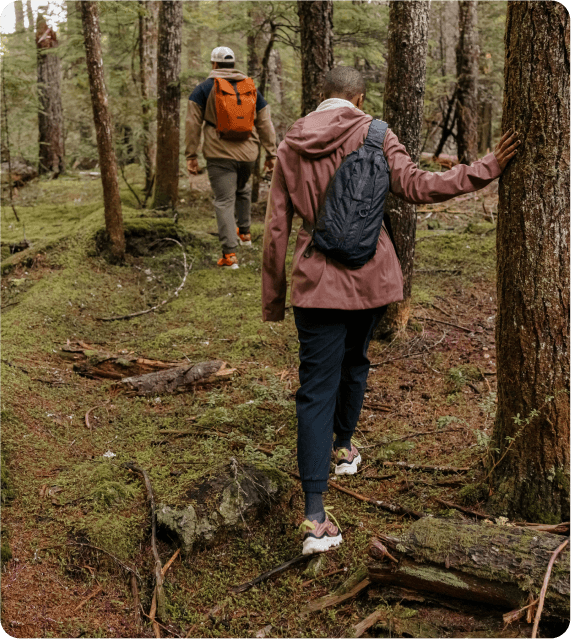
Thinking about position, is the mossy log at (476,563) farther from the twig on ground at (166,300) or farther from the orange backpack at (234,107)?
the orange backpack at (234,107)

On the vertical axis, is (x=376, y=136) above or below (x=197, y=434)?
above

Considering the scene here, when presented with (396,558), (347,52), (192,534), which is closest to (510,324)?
(396,558)

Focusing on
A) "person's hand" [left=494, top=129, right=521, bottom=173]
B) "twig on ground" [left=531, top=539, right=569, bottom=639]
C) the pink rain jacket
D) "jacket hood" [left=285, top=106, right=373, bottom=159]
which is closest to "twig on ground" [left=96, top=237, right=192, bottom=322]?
the pink rain jacket

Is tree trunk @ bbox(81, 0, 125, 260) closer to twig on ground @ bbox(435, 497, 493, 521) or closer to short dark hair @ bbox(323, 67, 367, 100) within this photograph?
short dark hair @ bbox(323, 67, 367, 100)

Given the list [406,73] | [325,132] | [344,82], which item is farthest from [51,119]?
[325,132]

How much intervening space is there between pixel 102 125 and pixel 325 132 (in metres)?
5.62

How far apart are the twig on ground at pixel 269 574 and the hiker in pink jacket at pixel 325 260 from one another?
14 cm

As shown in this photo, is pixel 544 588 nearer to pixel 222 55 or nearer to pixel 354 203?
pixel 354 203

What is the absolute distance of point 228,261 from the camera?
8445 millimetres

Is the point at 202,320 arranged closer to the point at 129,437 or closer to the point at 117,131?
the point at 129,437

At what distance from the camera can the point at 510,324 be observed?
9.94ft

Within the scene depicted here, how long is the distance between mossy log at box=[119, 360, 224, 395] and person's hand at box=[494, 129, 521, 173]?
329cm

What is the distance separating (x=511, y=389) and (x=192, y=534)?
6.47 feet

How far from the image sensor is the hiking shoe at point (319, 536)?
3.06m
